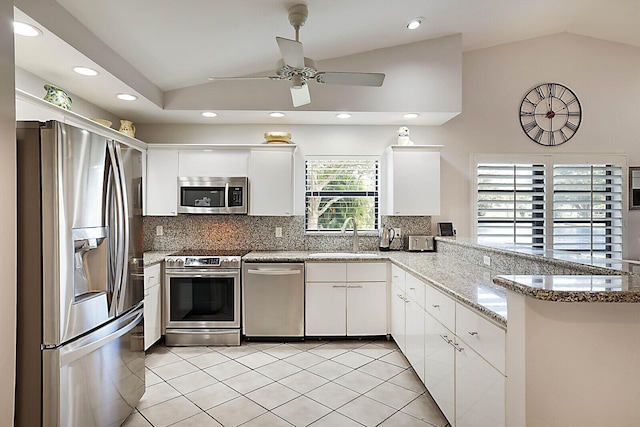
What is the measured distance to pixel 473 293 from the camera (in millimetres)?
2088

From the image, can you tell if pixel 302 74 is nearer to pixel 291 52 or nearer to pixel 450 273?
pixel 291 52

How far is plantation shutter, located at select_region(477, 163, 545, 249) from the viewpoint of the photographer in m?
4.38

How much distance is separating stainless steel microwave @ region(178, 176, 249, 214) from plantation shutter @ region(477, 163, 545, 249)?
2680mm

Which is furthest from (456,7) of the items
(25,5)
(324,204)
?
(25,5)

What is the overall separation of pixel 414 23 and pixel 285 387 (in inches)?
125

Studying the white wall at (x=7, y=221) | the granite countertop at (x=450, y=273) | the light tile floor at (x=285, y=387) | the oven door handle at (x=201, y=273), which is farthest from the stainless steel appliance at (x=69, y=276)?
the granite countertop at (x=450, y=273)

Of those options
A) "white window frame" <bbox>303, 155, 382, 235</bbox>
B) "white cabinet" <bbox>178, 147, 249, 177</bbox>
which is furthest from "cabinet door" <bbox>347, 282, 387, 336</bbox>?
"white cabinet" <bbox>178, 147, 249, 177</bbox>

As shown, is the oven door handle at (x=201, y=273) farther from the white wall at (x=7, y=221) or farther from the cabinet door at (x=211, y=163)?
the white wall at (x=7, y=221)

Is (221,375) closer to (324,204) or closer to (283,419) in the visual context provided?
(283,419)

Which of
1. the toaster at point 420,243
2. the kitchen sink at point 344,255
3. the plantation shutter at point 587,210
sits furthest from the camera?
the plantation shutter at point 587,210

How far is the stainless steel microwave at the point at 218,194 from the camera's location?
4117 millimetres

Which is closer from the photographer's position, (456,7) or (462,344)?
(462,344)

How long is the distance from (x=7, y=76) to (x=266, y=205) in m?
2.74

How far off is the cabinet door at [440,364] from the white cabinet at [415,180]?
170 cm
